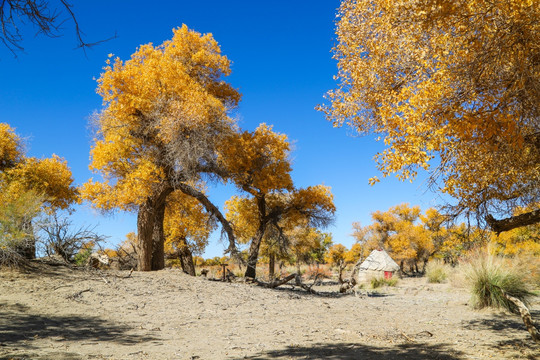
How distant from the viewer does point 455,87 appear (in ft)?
19.7

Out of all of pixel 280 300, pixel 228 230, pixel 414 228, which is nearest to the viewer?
pixel 280 300

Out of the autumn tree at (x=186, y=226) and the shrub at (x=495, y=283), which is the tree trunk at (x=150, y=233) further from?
the shrub at (x=495, y=283)

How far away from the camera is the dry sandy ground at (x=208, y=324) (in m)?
5.62

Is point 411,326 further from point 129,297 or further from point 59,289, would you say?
point 59,289

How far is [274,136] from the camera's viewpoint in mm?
16750

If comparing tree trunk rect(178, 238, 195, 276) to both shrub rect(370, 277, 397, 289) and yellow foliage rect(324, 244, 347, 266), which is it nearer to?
shrub rect(370, 277, 397, 289)

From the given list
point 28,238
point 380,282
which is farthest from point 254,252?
point 28,238

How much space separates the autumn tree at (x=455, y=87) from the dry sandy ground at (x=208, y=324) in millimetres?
2877

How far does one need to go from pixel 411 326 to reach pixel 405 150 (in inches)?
180

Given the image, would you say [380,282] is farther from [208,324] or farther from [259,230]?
[208,324]

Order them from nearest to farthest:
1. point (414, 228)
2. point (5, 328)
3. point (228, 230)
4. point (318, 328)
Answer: point (5, 328) < point (318, 328) < point (228, 230) < point (414, 228)

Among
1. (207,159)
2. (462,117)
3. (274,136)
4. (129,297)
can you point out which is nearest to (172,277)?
(129,297)

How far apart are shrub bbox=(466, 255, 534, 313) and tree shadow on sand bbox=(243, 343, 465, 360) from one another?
5.26 m

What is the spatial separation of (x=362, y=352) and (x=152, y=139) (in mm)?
10888
